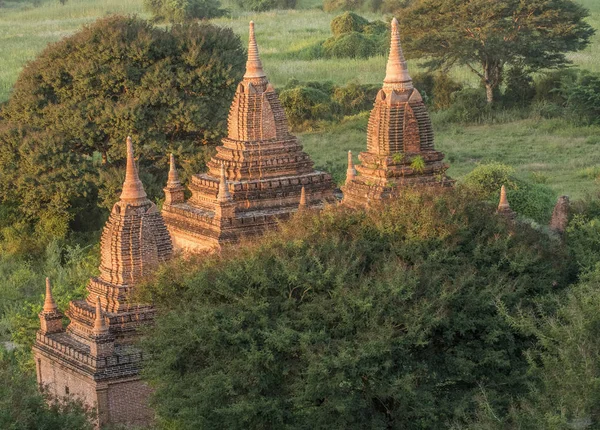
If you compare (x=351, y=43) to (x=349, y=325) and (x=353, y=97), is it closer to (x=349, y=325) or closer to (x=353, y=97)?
(x=353, y=97)

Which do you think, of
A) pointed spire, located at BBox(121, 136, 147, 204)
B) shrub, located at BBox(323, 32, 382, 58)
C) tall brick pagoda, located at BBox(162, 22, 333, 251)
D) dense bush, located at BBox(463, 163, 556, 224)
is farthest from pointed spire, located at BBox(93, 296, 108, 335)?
shrub, located at BBox(323, 32, 382, 58)

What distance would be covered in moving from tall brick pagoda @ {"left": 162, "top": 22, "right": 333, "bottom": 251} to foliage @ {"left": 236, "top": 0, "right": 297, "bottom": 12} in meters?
62.0

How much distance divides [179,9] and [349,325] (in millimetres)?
53130

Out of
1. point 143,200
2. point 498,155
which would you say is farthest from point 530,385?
point 498,155

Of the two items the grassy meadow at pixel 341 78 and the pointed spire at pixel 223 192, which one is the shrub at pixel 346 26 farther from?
the pointed spire at pixel 223 192

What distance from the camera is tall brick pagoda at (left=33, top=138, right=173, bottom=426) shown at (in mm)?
31219

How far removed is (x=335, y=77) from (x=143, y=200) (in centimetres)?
3997

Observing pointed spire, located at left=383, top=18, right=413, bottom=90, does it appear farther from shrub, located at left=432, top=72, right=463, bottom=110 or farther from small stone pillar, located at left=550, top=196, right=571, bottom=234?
shrub, located at left=432, top=72, right=463, bottom=110

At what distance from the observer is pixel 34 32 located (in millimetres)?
83250

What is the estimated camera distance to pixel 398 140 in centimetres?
3312

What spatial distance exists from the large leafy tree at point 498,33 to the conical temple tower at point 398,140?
1199 inches

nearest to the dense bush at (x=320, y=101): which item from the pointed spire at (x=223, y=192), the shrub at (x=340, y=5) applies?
the pointed spire at (x=223, y=192)

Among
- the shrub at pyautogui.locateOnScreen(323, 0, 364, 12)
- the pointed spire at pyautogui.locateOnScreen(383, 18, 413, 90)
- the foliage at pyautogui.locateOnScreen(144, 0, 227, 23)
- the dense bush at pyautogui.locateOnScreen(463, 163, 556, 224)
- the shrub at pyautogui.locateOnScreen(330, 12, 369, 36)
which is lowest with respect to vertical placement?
the shrub at pyautogui.locateOnScreen(323, 0, 364, 12)

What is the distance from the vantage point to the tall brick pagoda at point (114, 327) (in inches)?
1229
